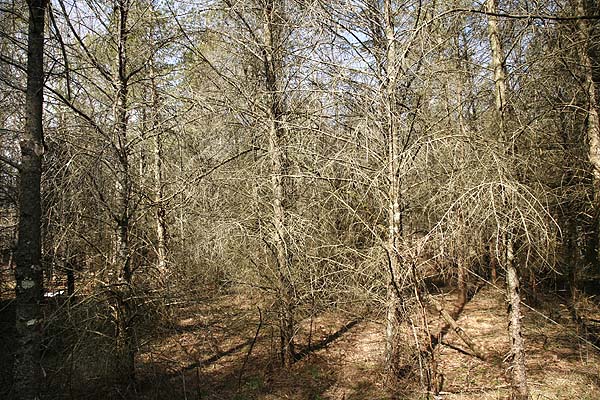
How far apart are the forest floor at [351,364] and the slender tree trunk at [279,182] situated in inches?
27.5

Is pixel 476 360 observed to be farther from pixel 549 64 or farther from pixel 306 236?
pixel 549 64

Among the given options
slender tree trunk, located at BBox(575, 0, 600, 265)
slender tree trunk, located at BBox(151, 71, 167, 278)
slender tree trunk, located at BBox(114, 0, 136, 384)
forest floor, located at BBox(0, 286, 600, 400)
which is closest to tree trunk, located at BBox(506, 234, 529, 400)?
A: forest floor, located at BBox(0, 286, 600, 400)

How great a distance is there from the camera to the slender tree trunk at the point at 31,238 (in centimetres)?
353

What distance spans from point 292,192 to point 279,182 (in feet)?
2.39

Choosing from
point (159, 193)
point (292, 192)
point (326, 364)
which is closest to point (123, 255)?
point (159, 193)

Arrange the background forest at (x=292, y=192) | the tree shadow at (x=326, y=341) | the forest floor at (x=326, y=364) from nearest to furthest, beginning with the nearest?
the background forest at (x=292, y=192) < the forest floor at (x=326, y=364) < the tree shadow at (x=326, y=341)

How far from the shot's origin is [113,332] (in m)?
5.89

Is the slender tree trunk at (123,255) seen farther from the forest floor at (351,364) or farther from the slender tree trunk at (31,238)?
the slender tree trunk at (31,238)

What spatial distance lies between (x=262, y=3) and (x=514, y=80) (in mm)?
4442

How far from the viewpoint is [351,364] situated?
737 centimetres

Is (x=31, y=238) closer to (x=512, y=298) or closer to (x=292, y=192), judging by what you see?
(x=292, y=192)

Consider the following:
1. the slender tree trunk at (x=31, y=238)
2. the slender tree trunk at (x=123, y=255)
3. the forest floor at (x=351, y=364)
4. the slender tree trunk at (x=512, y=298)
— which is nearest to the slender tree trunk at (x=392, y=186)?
the forest floor at (x=351, y=364)

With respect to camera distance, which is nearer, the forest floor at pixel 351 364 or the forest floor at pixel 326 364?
the forest floor at pixel 326 364

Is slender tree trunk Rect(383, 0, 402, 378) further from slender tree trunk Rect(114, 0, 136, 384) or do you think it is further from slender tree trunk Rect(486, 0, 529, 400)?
slender tree trunk Rect(114, 0, 136, 384)
